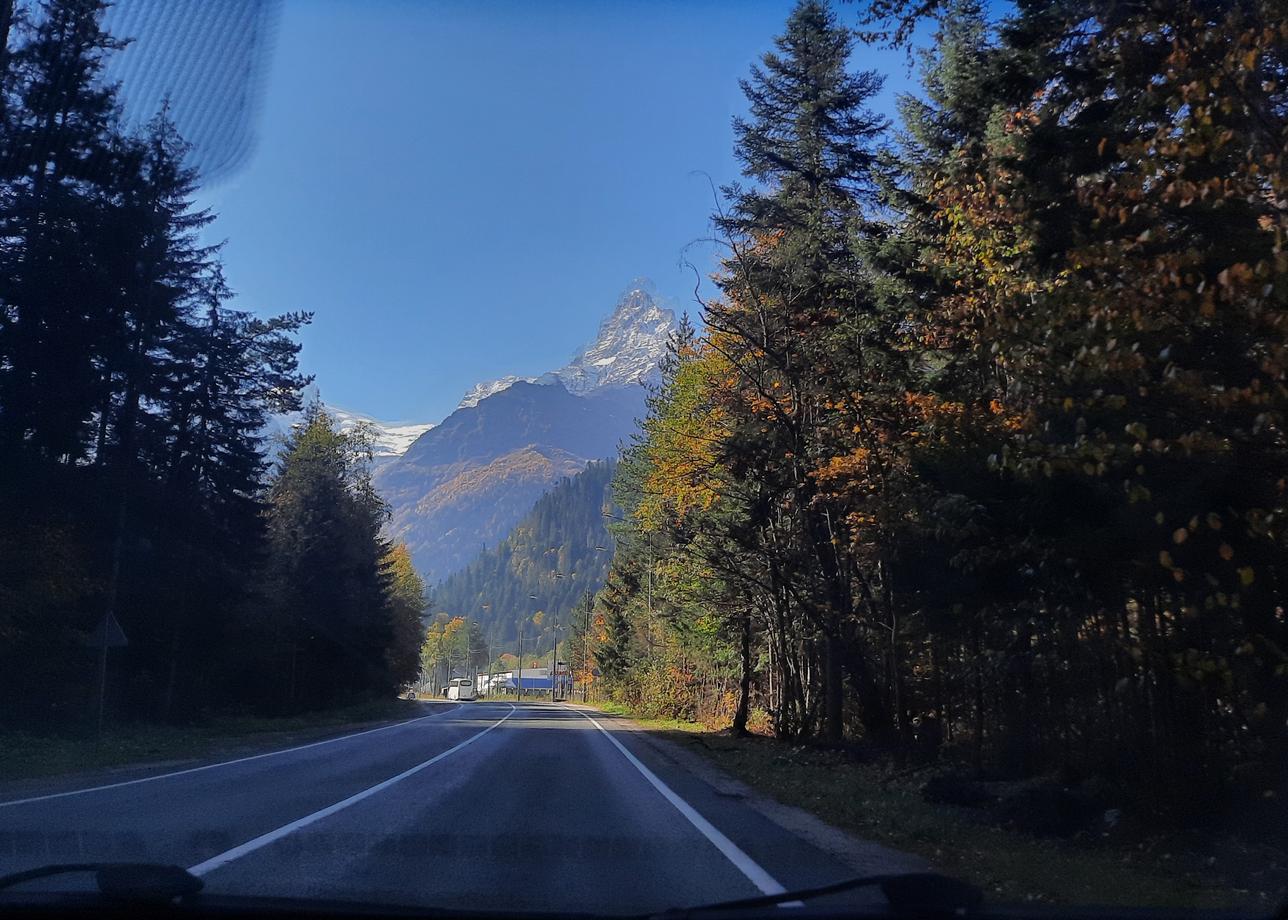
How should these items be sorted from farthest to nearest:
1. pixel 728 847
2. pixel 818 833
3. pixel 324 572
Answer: pixel 324 572 < pixel 818 833 < pixel 728 847

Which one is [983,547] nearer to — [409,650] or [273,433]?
[273,433]

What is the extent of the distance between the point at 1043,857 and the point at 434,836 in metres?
5.63

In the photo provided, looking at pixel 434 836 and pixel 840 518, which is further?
pixel 840 518

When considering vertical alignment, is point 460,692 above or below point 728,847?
below

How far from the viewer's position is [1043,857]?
9297 millimetres

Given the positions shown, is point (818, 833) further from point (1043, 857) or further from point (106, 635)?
point (106, 635)

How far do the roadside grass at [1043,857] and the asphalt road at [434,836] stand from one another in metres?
1.11

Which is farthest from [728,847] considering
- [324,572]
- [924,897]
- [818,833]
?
[324,572]

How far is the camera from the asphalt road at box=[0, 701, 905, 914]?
7.39m

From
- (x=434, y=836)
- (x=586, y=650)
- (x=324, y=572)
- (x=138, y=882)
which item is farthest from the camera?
(x=586, y=650)

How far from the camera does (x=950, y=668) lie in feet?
63.2

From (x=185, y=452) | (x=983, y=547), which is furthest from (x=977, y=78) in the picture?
(x=185, y=452)

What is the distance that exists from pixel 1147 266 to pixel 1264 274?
146 cm

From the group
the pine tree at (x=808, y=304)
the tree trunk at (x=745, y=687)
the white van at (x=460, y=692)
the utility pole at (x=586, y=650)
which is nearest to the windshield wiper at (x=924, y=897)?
the pine tree at (x=808, y=304)
